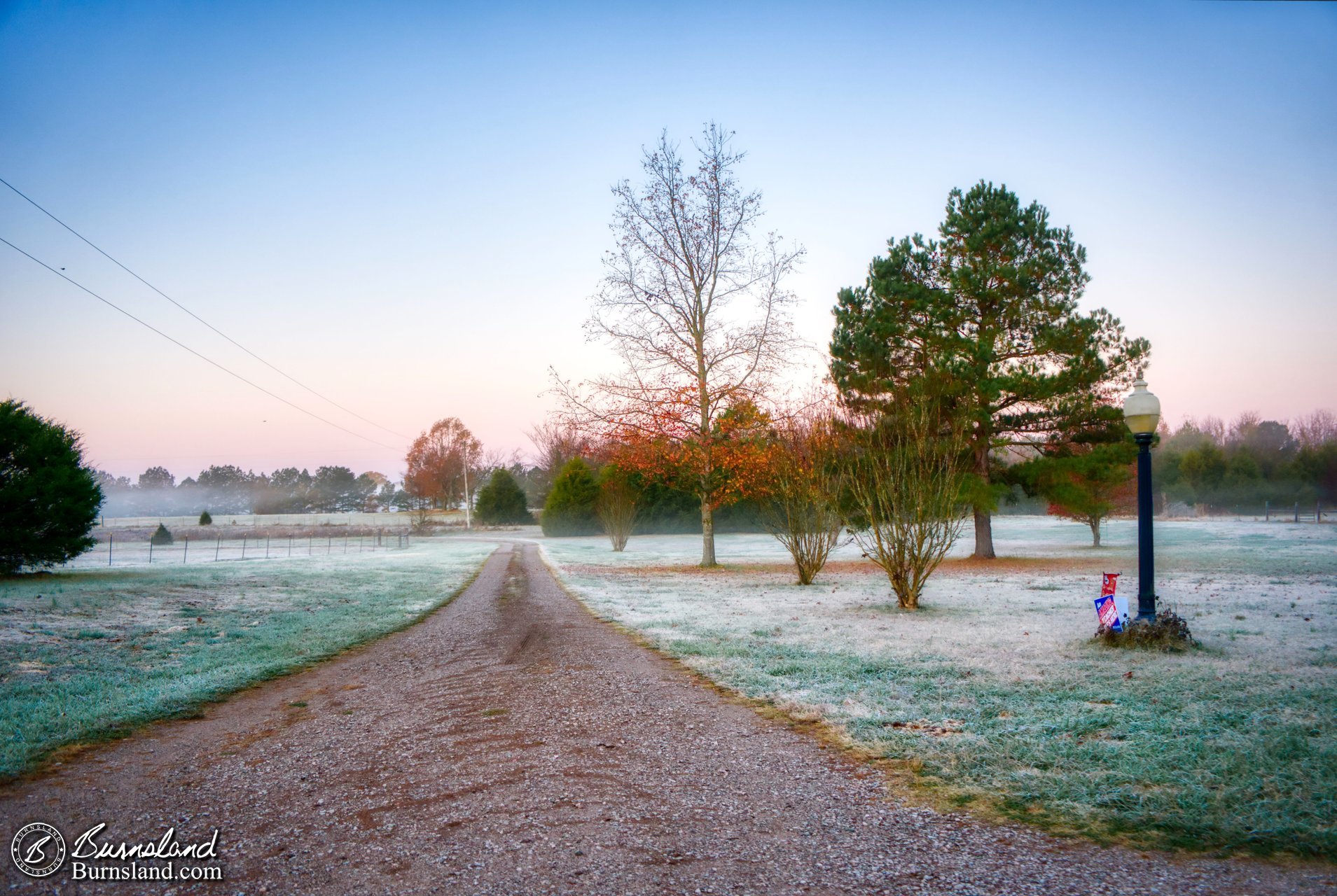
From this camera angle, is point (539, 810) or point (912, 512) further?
point (912, 512)

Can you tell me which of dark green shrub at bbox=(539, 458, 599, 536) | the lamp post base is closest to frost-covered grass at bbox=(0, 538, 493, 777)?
the lamp post base

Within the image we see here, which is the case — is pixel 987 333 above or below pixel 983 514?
above

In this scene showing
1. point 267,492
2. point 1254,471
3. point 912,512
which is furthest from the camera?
point 267,492

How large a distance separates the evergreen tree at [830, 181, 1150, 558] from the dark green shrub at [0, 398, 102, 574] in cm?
1935

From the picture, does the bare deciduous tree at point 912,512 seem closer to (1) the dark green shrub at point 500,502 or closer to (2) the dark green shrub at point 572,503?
(2) the dark green shrub at point 572,503

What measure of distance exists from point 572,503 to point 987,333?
34.1 m

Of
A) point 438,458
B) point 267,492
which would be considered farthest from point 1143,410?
point 267,492

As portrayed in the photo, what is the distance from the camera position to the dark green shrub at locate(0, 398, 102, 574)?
1521 centimetres

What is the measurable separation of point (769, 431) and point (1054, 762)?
15717mm

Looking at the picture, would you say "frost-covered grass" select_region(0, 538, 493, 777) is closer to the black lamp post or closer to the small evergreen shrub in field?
the small evergreen shrub in field

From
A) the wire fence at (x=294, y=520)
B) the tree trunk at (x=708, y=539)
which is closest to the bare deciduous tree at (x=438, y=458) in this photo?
the wire fence at (x=294, y=520)

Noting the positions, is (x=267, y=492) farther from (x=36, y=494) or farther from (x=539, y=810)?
(x=539, y=810)

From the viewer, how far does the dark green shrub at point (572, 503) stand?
4916 cm

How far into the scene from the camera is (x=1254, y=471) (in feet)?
156
